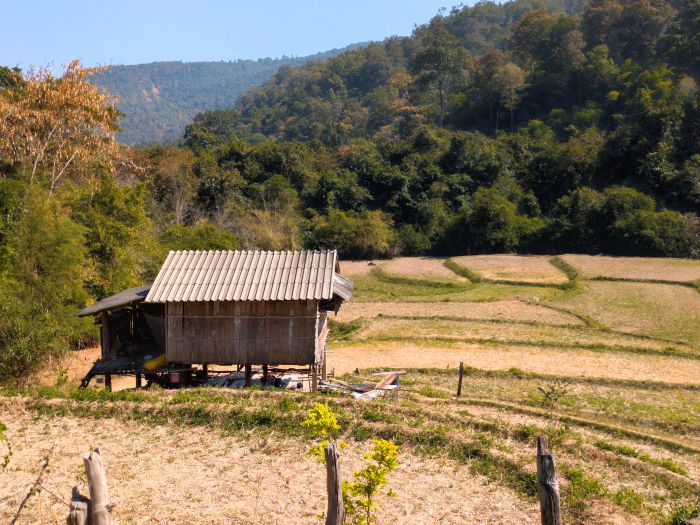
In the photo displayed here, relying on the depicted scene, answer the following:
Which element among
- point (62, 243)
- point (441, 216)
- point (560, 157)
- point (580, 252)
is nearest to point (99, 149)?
point (62, 243)

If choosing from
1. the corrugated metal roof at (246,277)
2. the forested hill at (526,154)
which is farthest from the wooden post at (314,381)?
the forested hill at (526,154)

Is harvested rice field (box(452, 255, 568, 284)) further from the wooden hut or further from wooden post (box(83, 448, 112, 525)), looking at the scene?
wooden post (box(83, 448, 112, 525))

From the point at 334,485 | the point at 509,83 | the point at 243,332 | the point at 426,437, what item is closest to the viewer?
the point at 334,485

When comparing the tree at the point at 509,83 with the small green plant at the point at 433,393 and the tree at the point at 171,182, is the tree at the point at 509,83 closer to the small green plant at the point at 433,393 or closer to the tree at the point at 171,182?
the tree at the point at 171,182

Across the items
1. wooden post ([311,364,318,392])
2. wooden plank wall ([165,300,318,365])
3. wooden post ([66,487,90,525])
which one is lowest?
wooden post ([311,364,318,392])

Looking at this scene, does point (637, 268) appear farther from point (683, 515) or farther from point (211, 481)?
point (211, 481)

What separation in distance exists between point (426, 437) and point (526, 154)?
4649cm

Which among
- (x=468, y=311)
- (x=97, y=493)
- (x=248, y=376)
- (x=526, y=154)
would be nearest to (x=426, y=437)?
(x=248, y=376)

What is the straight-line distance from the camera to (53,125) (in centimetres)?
2267

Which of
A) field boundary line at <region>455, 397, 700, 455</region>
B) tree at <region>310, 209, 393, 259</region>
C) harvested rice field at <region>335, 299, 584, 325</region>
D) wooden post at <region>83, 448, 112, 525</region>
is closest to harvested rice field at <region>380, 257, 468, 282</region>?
tree at <region>310, 209, 393, 259</region>

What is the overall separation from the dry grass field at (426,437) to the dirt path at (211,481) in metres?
0.03

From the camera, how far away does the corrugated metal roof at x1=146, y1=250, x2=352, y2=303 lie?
13.5 m

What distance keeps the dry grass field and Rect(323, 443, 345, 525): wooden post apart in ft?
7.35

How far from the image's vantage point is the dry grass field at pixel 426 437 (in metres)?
8.70
